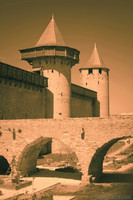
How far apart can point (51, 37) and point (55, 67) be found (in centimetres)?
347

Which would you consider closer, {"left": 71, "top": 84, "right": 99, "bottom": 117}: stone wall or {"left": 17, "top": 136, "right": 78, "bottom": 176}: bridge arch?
{"left": 17, "top": 136, "right": 78, "bottom": 176}: bridge arch

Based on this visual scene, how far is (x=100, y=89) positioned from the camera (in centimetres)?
4056

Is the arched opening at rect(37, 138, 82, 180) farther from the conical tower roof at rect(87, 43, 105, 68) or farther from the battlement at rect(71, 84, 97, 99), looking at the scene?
the conical tower roof at rect(87, 43, 105, 68)

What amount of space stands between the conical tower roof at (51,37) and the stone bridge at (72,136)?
12689mm

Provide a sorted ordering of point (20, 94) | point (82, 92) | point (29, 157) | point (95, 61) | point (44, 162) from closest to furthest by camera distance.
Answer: point (29, 157), point (44, 162), point (20, 94), point (82, 92), point (95, 61)

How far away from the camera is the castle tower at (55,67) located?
2666 cm

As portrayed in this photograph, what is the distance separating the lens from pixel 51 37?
1101 inches

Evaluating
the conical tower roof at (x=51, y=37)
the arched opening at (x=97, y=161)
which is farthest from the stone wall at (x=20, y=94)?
the arched opening at (x=97, y=161)

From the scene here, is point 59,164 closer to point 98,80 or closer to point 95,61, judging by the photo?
point 98,80

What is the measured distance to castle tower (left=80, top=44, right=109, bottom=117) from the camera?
39969 mm

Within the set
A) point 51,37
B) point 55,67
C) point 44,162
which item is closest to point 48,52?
point 55,67

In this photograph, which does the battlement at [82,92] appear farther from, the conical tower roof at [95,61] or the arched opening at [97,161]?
the arched opening at [97,161]

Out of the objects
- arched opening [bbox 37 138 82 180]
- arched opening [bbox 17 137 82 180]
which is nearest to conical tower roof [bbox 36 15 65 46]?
arched opening [bbox 37 138 82 180]

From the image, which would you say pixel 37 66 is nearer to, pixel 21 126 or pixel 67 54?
pixel 67 54
